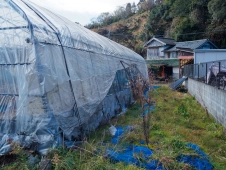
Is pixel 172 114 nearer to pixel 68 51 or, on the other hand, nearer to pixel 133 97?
pixel 133 97

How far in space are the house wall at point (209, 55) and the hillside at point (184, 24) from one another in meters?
8.01

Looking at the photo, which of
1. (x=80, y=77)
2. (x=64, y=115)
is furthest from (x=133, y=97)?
(x=64, y=115)

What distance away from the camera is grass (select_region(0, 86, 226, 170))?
11.4 feet

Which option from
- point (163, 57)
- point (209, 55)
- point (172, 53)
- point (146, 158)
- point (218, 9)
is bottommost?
point (146, 158)

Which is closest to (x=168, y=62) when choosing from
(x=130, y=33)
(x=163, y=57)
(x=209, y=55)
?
(x=163, y=57)

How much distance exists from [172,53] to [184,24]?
4571 mm

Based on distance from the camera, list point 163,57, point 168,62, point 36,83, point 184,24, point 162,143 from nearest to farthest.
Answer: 1. point 36,83
2. point 162,143
3. point 168,62
4. point 184,24
5. point 163,57

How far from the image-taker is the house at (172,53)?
866 inches

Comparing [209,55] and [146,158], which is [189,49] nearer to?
[209,55]

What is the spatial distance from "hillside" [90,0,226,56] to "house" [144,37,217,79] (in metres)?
2.44

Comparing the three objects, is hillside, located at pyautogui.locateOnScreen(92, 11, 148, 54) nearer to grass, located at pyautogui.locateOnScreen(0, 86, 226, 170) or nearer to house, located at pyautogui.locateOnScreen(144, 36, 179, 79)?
house, located at pyautogui.locateOnScreen(144, 36, 179, 79)

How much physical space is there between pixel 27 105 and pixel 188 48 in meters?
21.1

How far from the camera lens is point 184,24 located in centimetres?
2889

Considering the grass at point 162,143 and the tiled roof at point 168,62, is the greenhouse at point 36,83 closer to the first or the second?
the grass at point 162,143
